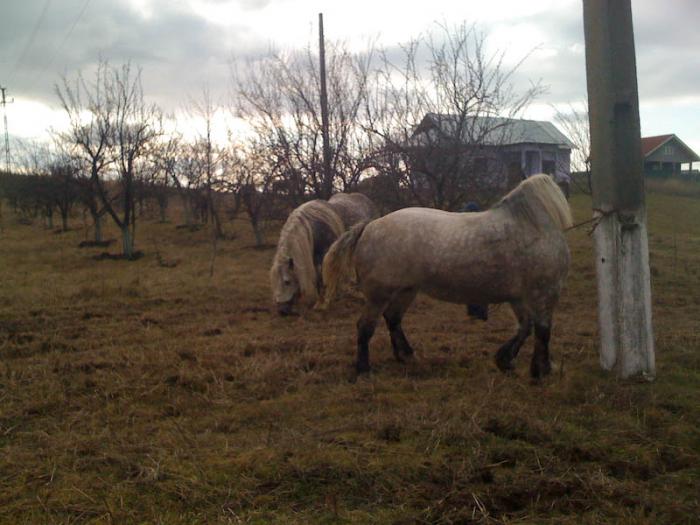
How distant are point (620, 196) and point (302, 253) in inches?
180

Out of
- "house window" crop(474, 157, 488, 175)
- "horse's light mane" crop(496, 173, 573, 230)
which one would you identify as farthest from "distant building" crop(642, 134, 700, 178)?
"horse's light mane" crop(496, 173, 573, 230)

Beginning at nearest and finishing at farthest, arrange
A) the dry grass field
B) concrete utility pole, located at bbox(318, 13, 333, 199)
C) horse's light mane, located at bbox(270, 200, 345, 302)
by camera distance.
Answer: the dry grass field
horse's light mane, located at bbox(270, 200, 345, 302)
concrete utility pole, located at bbox(318, 13, 333, 199)

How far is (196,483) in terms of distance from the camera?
3131mm

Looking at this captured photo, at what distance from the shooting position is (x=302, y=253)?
27.0 feet

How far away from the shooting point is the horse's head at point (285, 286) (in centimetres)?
834

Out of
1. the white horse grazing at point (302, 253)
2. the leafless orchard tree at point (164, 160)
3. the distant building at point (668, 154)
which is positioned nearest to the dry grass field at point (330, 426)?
the white horse grazing at point (302, 253)

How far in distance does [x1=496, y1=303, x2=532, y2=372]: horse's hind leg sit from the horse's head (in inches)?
154

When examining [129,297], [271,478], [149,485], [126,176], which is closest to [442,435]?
[271,478]

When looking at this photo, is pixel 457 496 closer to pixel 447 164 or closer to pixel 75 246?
pixel 447 164

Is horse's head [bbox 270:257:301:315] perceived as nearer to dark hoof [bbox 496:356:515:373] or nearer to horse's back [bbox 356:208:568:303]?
horse's back [bbox 356:208:568:303]

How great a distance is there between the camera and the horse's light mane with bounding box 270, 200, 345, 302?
811cm

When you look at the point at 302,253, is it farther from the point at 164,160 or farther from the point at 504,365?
the point at 164,160

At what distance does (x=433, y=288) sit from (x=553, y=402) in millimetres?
1413

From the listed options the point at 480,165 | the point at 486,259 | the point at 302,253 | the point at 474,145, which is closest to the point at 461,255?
the point at 486,259
